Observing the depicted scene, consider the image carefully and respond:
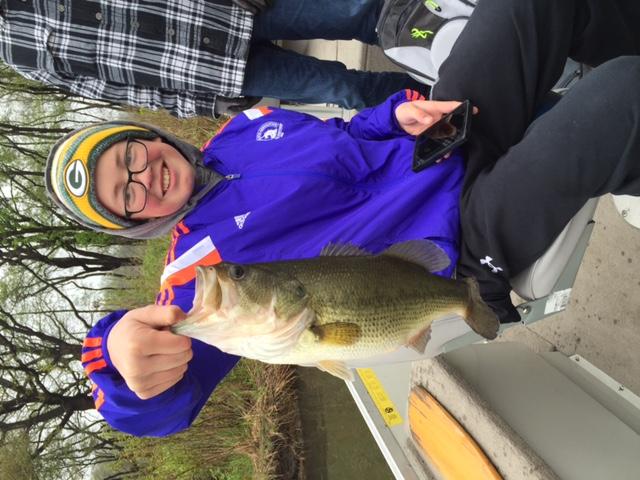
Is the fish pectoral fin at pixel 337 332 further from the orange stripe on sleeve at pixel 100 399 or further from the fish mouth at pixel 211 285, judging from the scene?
the orange stripe on sleeve at pixel 100 399

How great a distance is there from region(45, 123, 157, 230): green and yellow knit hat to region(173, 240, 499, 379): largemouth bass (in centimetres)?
89

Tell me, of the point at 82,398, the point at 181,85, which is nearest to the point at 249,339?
the point at 181,85

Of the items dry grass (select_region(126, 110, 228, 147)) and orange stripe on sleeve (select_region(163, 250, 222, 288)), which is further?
dry grass (select_region(126, 110, 228, 147))

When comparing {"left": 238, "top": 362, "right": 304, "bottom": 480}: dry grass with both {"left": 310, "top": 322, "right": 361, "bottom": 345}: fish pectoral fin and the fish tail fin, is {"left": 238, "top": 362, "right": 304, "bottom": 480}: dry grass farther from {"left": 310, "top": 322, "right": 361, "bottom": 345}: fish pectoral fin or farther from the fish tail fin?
{"left": 310, "top": 322, "right": 361, "bottom": 345}: fish pectoral fin

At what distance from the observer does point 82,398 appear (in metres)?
6.64

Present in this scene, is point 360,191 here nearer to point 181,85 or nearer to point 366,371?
point 181,85

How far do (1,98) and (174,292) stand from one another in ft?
23.5

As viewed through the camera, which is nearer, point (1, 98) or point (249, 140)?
point (249, 140)

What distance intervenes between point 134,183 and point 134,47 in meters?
0.98

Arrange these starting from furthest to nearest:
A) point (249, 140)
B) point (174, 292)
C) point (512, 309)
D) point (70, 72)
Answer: point (70, 72) → point (249, 140) → point (512, 309) → point (174, 292)

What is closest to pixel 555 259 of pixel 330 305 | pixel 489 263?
pixel 489 263

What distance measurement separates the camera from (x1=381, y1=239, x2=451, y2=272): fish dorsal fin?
143 centimetres

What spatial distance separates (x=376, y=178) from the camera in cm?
181

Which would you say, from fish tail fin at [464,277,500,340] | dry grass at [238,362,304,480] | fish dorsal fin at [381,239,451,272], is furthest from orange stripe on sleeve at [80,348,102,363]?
dry grass at [238,362,304,480]
